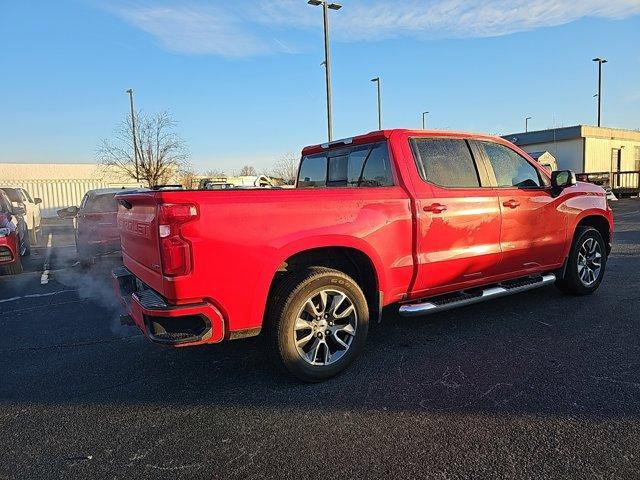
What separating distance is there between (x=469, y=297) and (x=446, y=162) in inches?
50.5

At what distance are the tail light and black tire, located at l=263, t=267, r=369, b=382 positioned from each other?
2.47ft

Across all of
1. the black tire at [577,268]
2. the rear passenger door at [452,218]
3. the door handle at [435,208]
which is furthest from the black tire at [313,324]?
the black tire at [577,268]

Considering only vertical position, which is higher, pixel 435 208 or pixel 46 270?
pixel 435 208

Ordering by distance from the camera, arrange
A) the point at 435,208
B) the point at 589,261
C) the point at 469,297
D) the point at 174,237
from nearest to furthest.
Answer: the point at 174,237 → the point at 435,208 → the point at 469,297 → the point at 589,261

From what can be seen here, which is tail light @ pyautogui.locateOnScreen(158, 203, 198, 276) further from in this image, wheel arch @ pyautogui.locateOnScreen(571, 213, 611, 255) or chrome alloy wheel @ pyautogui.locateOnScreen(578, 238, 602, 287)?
wheel arch @ pyautogui.locateOnScreen(571, 213, 611, 255)

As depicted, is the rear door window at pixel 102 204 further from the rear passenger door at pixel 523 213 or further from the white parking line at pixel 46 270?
the rear passenger door at pixel 523 213

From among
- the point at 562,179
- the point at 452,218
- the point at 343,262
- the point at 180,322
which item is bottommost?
the point at 180,322

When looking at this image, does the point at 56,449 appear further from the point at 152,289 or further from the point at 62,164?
the point at 62,164

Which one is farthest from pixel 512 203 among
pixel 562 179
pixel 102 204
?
pixel 102 204

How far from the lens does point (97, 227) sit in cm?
754

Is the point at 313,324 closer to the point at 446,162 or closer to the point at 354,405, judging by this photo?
the point at 354,405

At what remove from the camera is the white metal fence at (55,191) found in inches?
1175

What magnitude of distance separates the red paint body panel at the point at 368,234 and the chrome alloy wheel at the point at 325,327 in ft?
1.19

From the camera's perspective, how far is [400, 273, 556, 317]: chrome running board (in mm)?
3949
